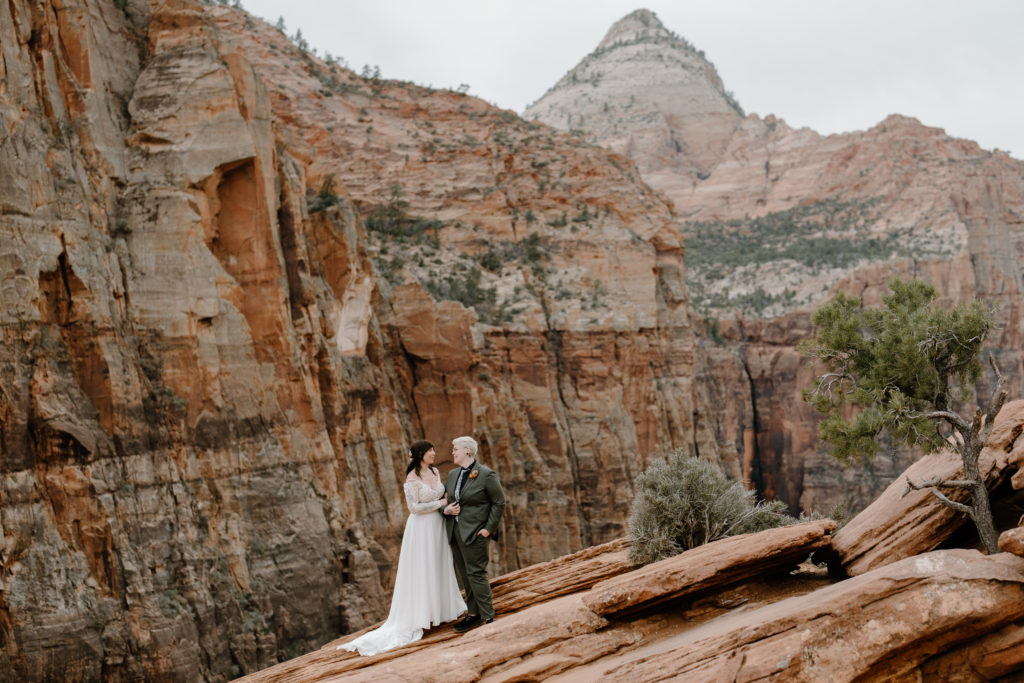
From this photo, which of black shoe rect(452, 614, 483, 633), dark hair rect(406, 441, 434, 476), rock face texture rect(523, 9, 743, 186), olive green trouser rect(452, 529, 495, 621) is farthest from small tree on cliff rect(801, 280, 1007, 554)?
rock face texture rect(523, 9, 743, 186)

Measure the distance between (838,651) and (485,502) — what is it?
385 centimetres

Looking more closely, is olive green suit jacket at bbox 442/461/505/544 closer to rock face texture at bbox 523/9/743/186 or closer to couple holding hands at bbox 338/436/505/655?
couple holding hands at bbox 338/436/505/655

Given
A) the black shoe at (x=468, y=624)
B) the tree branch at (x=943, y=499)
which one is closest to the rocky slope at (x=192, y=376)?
the black shoe at (x=468, y=624)

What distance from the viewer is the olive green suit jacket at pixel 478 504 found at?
8891 millimetres

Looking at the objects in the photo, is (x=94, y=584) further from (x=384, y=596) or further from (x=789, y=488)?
(x=789, y=488)

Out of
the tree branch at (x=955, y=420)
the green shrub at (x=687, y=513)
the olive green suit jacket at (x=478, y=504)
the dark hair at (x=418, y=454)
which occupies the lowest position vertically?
the green shrub at (x=687, y=513)

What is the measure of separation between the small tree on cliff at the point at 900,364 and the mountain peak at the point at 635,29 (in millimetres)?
119160

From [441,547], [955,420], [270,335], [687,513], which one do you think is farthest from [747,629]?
[270,335]

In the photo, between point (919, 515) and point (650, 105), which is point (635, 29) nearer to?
point (650, 105)

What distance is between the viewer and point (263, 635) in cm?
1614

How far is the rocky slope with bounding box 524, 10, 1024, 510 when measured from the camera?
2051 inches

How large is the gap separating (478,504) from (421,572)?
94 cm

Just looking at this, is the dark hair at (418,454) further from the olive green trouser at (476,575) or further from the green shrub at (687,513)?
the green shrub at (687,513)

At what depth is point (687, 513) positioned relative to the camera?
1104cm
